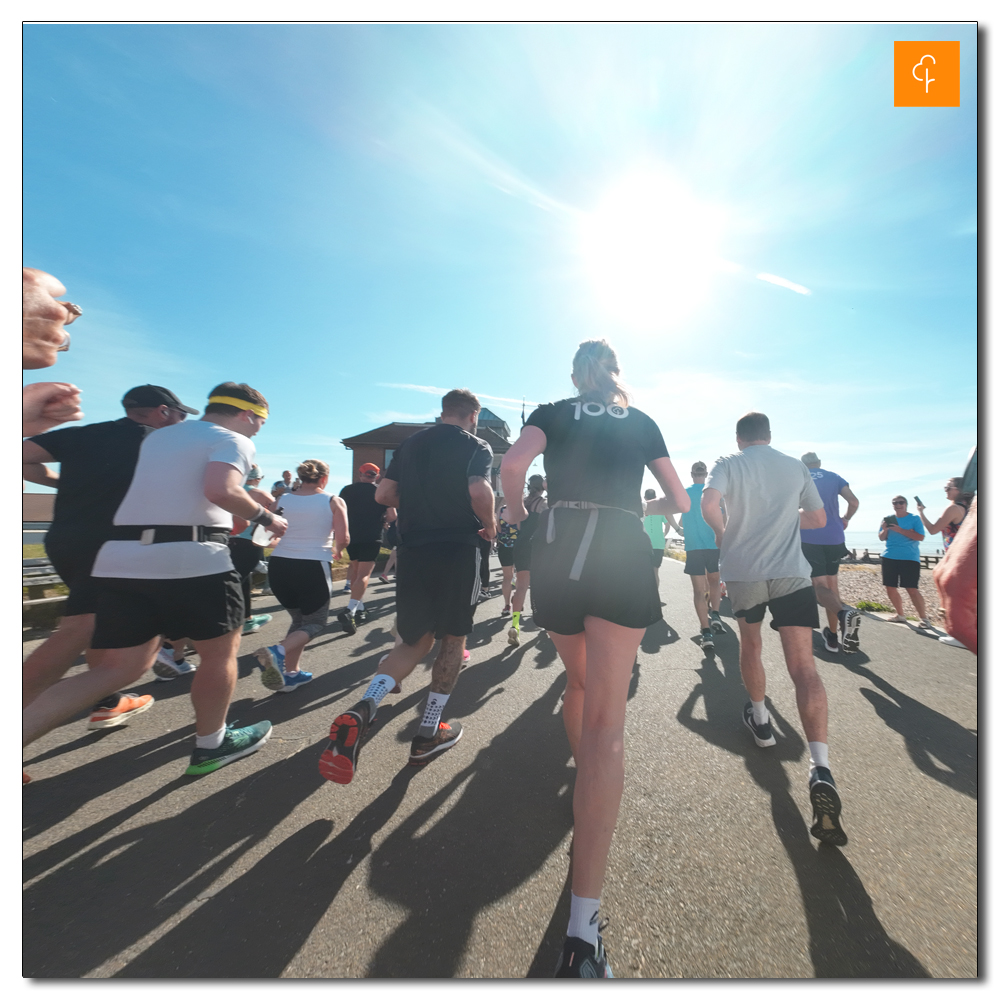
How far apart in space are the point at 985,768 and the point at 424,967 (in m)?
1.80

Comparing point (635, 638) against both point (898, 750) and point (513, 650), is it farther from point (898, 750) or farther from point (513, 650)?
point (513, 650)

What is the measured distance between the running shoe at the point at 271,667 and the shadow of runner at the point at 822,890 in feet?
9.80

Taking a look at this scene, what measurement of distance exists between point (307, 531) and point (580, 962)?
340cm

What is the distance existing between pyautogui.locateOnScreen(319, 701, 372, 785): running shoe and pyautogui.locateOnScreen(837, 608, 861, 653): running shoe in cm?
490

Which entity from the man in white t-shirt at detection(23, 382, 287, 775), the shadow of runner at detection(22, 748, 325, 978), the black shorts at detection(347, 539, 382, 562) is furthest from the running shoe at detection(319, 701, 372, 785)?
the black shorts at detection(347, 539, 382, 562)

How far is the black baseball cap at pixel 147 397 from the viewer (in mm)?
2754

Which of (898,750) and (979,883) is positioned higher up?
(979,883)

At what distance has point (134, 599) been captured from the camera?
2074 millimetres

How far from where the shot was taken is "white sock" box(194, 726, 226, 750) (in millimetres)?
2445

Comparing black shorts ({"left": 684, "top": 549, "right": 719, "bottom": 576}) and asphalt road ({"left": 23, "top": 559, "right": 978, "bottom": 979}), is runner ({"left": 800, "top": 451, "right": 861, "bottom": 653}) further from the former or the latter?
asphalt road ({"left": 23, "top": 559, "right": 978, "bottom": 979})

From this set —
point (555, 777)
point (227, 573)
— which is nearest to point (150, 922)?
point (227, 573)

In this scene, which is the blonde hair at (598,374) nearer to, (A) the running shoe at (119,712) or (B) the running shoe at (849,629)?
(A) the running shoe at (119,712)

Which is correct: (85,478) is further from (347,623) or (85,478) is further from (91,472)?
(347,623)
